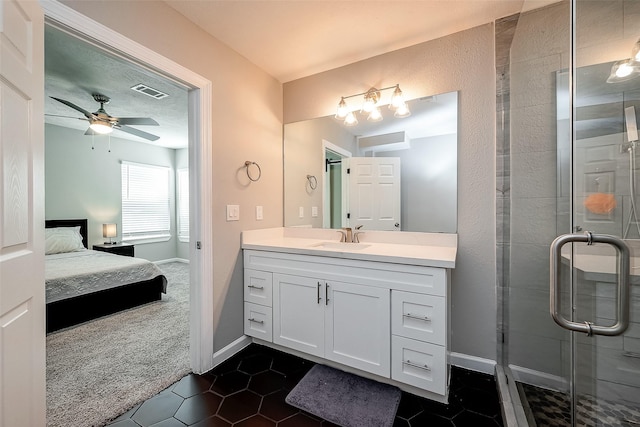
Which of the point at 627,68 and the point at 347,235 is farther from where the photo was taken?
the point at 347,235

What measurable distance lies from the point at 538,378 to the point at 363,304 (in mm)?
952

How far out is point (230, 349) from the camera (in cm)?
208

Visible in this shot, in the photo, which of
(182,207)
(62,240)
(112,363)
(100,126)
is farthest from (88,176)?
(112,363)

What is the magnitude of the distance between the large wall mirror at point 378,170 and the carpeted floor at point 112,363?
1515 mm

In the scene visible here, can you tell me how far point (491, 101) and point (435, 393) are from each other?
1.94 m

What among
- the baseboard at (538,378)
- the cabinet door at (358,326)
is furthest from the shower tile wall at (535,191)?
the cabinet door at (358,326)

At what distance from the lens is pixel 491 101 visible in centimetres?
184

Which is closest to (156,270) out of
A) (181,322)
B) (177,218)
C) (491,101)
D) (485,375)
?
(181,322)

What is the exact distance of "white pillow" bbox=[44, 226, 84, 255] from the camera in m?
3.77

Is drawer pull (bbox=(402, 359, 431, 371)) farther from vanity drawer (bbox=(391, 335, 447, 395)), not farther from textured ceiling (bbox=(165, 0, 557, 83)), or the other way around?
textured ceiling (bbox=(165, 0, 557, 83))

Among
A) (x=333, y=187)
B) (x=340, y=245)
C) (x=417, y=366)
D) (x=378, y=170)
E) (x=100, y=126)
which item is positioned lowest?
(x=417, y=366)

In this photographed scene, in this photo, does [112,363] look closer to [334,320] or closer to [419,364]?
[334,320]

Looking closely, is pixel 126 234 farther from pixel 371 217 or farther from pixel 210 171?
pixel 371 217

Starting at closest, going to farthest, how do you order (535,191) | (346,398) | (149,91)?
(535,191) < (346,398) < (149,91)
